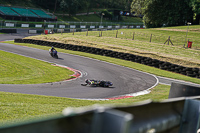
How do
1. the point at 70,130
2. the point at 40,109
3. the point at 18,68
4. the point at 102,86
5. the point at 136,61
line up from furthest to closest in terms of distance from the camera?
the point at 136,61, the point at 18,68, the point at 102,86, the point at 40,109, the point at 70,130

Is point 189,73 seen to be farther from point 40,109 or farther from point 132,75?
point 40,109

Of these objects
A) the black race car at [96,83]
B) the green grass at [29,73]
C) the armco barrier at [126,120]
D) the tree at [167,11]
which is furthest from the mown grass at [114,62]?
the tree at [167,11]

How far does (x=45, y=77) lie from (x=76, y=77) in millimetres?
2800

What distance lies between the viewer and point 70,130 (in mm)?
2523

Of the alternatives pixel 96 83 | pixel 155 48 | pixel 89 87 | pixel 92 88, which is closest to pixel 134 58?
pixel 155 48

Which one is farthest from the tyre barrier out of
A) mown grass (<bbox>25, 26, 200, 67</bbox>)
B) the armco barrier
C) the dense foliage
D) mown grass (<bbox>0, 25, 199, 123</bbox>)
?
the dense foliage

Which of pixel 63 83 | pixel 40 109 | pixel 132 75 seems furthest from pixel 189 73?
pixel 40 109

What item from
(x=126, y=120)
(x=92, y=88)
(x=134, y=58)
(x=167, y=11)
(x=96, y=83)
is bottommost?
(x=92, y=88)

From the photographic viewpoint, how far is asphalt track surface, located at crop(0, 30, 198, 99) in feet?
49.2

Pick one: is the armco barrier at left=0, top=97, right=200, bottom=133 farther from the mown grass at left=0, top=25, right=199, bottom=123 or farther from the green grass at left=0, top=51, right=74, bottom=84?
the green grass at left=0, top=51, right=74, bottom=84

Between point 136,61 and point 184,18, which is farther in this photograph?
point 184,18

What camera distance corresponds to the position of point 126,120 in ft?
8.01

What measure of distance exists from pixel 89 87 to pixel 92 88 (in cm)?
36

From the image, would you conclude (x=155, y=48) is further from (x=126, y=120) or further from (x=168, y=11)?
(x=126, y=120)
